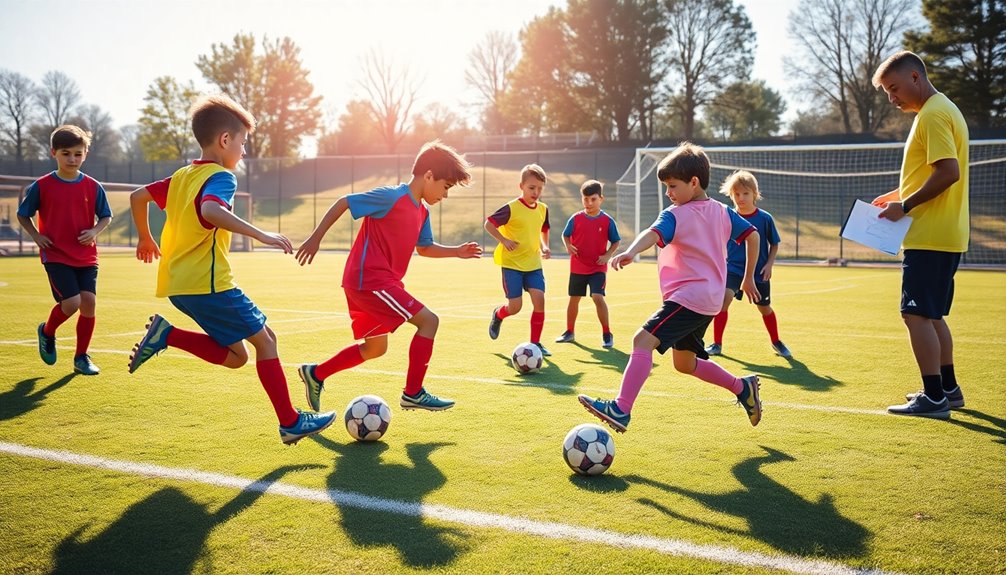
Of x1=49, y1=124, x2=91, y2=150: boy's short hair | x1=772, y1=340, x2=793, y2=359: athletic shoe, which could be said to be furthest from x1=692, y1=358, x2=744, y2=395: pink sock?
x1=49, y1=124, x2=91, y2=150: boy's short hair

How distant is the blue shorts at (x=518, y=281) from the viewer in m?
8.59

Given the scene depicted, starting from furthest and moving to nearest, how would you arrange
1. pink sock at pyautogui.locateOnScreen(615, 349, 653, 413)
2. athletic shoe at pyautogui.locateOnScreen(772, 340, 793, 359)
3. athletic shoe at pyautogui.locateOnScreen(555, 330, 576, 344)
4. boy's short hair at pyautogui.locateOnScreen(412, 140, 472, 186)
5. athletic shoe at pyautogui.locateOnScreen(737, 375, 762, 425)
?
athletic shoe at pyautogui.locateOnScreen(555, 330, 576, 344) < athletic shoe at pyautogui.locateOnScreen(772, 340, 793, 359) < boy's short hair at pyautogui.locateOnScreen(412, 140, 472, 186) < athletic shoe at pyautogui.locateOnScreen(737, 375, 762, 425) < pink sock at pyautogui.locateOnScreen(615, 349, 653, 413)

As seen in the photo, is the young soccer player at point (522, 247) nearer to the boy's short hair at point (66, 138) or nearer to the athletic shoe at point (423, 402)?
the athletic shoe at point (423, 402)

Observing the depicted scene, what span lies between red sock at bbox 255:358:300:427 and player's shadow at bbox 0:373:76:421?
1.86 m

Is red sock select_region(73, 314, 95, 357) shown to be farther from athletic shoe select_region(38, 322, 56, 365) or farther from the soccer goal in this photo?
the soccer goal

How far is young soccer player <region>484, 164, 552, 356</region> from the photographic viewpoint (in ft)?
27.8

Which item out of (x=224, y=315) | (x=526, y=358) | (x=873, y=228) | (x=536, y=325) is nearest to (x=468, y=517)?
(x=224, y=315)

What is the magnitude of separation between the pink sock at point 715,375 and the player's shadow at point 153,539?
8.98 ft

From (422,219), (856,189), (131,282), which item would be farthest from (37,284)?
(856,189)

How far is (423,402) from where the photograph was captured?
502 centimetres

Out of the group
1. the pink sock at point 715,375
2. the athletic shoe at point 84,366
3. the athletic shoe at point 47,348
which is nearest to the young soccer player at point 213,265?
the pink sock at point 715,375

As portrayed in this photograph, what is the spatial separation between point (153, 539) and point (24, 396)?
320cm

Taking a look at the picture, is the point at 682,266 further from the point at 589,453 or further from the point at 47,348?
the point at 47,348

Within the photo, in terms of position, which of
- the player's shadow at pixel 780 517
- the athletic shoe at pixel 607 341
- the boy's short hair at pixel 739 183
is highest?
the boy's short hair at pixel 739 183
